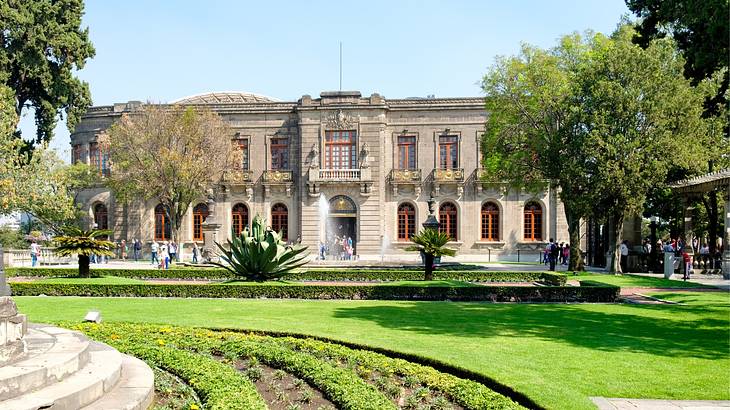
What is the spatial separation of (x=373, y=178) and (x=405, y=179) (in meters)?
2.13

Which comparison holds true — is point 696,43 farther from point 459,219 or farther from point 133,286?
point 459,219

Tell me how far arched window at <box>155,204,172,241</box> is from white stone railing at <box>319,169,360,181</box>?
11479 millimetres

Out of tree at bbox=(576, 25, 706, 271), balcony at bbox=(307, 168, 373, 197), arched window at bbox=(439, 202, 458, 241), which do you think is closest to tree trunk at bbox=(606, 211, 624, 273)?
tree at bbox=(576, 25, 706, 271)

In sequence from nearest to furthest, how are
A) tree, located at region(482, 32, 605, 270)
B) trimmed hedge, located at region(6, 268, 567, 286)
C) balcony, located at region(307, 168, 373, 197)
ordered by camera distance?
trimmed hedge, located at region(6, 268, 567, 286), tree, located at region(482, 32, 605, 270), balcony, located at region(307, 168, 373, 197)

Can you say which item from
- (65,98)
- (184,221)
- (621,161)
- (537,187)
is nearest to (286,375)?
(621,161)

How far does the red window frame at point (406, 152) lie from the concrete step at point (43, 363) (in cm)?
3669

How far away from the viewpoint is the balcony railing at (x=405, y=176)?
4356cm

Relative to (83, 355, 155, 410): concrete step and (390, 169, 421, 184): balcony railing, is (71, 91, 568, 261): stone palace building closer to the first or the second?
(390, 169, 421, 184): balcony railing

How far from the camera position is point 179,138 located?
37.9 m

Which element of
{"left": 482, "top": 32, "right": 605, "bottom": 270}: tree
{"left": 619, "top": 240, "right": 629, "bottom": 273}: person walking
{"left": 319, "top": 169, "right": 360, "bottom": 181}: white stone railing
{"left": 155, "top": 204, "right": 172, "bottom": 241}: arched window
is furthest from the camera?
{"left": 155, "top": 204, "right": 172, "bottom": 241}: arched window

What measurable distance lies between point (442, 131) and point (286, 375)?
3644cm

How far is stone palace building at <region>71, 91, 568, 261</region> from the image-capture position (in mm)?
43125

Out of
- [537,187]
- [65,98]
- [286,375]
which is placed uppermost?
[65,98]

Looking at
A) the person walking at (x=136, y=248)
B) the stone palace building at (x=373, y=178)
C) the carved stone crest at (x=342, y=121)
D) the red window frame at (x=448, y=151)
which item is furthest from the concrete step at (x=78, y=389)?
the red window frame at (x=448, y=151)
